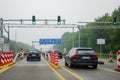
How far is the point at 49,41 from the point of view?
92.4 m

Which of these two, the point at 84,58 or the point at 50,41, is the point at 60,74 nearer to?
the point at 84,58

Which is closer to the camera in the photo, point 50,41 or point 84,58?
point 84,58

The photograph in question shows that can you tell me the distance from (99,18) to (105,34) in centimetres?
1511

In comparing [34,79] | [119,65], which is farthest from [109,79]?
[119,65]

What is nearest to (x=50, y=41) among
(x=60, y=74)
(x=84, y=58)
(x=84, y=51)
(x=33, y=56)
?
(x=33, y=56)

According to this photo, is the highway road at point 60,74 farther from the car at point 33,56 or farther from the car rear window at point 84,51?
the car at point 33,56

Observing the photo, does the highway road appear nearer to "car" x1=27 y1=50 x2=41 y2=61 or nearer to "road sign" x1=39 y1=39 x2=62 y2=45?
"car" x1=27 y1=50 x2=41 y2=61

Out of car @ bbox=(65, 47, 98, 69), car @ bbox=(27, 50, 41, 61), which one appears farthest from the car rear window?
car @ bbox=(27, 50, 41, 61)

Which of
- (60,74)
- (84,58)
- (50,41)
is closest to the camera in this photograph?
(60,74)

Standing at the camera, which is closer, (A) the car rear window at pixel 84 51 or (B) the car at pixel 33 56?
(A) the car rear window at pixel 84 51

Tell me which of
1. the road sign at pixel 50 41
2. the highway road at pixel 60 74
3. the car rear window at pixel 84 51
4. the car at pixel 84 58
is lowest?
the highway road at pixel 60 74

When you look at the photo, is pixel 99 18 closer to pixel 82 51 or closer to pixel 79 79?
pixel 82 51

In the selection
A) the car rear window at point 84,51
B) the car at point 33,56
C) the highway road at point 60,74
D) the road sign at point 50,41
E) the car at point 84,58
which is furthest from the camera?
the road sign at point 50,41


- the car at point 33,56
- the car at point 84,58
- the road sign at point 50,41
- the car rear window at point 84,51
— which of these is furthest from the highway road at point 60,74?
the road sign at point 50,41
